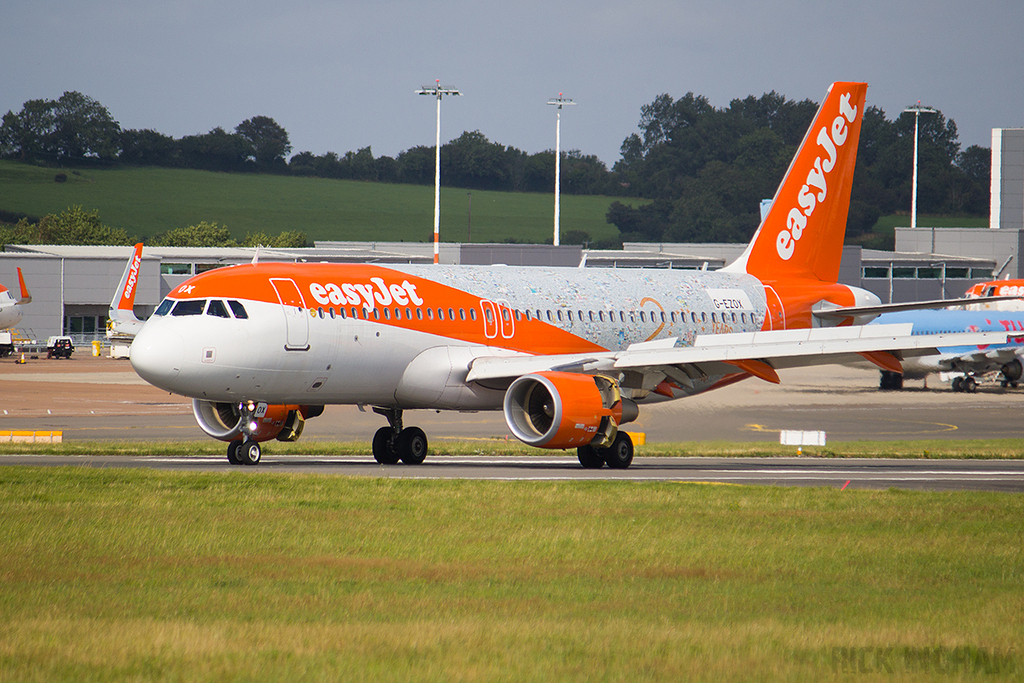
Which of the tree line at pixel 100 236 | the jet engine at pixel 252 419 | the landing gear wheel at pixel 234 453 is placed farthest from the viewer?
the tree line at pixel 100 236

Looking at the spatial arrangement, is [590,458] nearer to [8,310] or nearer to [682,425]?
[682,425]

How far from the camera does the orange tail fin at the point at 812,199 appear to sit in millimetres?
36375

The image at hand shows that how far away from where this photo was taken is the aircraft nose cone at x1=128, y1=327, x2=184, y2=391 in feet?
79.6

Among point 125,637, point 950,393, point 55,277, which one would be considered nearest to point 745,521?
point 125,637

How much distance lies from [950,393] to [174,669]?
62.2 metres

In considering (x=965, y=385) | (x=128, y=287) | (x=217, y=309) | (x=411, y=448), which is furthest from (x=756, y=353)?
(x=128, y=287)

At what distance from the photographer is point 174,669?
9148 mm

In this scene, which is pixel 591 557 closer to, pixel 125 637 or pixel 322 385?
pixel 125 637

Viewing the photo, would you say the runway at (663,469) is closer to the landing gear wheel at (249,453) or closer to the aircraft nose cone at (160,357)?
the landing gear wheel at (249,453)

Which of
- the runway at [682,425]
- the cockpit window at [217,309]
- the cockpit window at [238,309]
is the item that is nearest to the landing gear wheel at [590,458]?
the runway at [682,425]

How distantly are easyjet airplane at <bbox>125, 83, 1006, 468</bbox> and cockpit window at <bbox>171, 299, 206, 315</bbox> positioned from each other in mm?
28

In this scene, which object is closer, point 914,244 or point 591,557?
point 591,557

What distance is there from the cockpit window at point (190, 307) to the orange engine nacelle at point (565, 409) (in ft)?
21.3

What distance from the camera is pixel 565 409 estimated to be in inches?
1011
